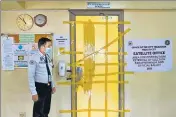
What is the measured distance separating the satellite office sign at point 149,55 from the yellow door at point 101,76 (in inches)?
8.8

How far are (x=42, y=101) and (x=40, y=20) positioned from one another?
1.17 m

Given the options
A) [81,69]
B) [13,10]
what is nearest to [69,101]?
[81,69]

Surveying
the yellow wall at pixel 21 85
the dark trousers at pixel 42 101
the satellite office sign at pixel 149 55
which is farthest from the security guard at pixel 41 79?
the satellite office sign at pixel 149 55

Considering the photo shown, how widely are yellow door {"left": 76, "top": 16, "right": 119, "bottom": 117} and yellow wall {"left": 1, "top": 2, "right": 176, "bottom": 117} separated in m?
0.19

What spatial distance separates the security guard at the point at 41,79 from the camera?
14.5ft

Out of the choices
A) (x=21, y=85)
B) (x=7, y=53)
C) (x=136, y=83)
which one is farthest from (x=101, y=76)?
(x=7, y=53)

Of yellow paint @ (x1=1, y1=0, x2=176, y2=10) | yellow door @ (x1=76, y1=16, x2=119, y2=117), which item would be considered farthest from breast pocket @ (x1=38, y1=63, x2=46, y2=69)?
yellow paint @ (x1=1, y1=0, x2=176, y2=10)

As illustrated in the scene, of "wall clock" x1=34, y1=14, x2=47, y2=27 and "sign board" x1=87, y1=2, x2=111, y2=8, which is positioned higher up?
"sign board" x1=87, y1=2, x2=111, y2=8

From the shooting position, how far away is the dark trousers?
4543 mm

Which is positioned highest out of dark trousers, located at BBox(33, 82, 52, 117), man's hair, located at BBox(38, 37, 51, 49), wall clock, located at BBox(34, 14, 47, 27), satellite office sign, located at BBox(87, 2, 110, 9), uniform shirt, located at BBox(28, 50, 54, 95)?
satellite office sign, located at BBox(87, 2, 110, 9)

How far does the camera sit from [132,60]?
199 inches

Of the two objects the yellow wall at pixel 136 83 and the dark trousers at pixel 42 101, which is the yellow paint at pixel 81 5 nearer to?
the yellow wall at pixel 136 83

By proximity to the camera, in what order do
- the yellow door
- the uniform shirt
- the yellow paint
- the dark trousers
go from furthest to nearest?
the yellow door → the yellow paint → the dark trousers → the uniform shirt

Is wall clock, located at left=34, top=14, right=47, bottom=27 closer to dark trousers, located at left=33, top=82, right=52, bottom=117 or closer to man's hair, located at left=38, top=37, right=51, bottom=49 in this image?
man's hair, located at left=38, top=37, right=51, bottom=49
